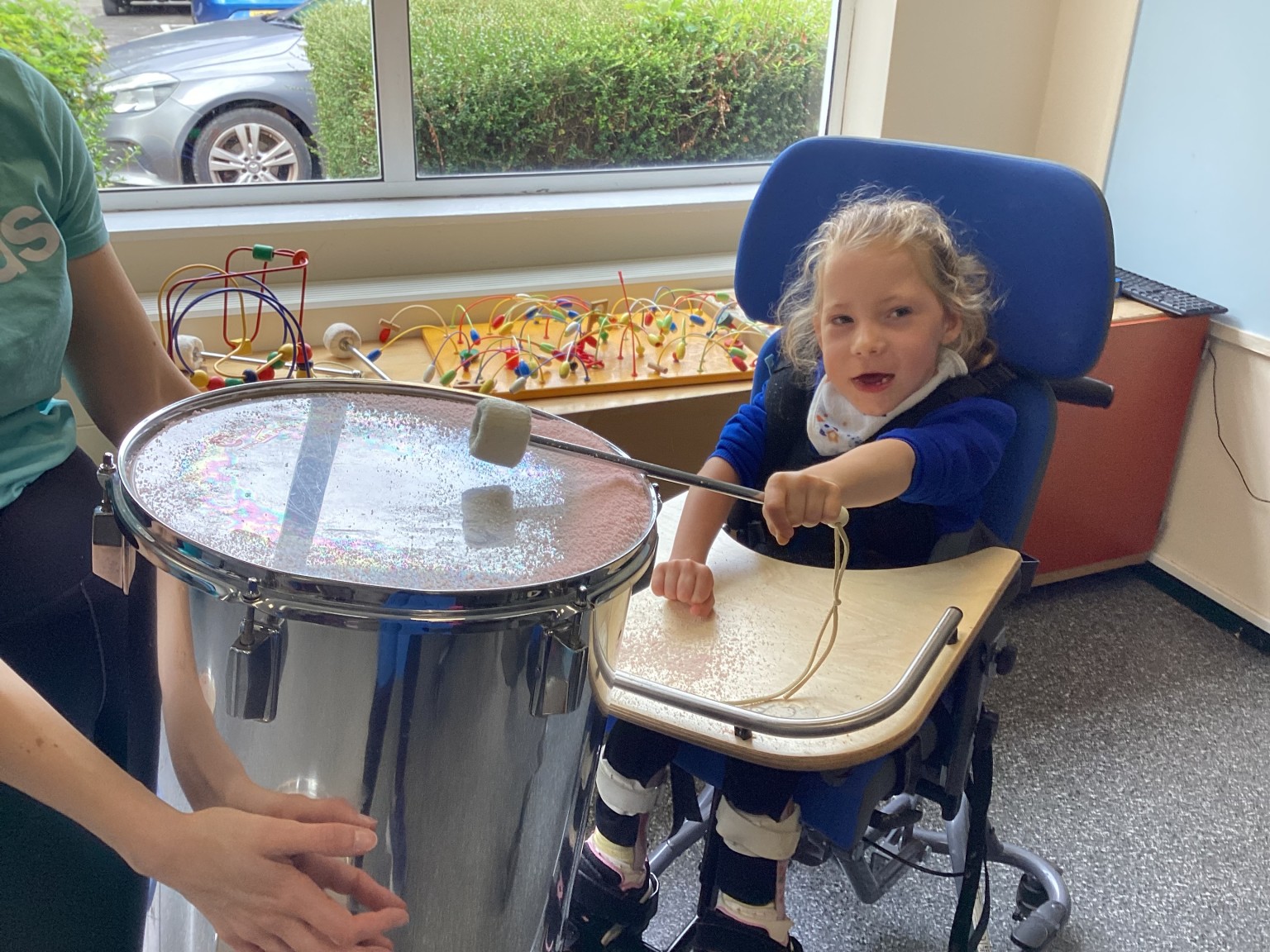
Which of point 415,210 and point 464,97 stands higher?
point 464,97

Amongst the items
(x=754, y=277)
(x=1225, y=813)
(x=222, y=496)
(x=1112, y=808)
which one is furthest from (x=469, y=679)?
(x=1225, y=813)

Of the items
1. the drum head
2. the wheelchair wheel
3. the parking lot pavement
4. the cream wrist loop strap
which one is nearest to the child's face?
the cream wrist loop strap

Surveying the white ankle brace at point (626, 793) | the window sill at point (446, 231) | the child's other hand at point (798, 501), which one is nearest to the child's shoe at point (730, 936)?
the white ankle brace at point (626, 793)

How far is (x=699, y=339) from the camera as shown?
1.80m

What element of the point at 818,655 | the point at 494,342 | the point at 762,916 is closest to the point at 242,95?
the point at 494,342

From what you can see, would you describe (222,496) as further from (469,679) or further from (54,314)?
(54,314)

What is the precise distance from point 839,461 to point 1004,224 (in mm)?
326

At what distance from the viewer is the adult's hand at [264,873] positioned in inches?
26.4

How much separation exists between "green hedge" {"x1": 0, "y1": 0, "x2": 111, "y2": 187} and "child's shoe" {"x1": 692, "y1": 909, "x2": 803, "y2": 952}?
151cm

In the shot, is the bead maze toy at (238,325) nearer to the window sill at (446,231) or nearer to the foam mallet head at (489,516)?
the window sill at (446,231)

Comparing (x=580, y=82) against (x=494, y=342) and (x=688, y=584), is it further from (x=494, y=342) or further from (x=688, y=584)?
(x=688, y=584)

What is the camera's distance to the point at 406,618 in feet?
2.08

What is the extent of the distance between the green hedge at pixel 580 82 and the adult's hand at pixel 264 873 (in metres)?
1.54

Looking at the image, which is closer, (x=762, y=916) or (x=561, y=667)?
(x=561, y=667)
